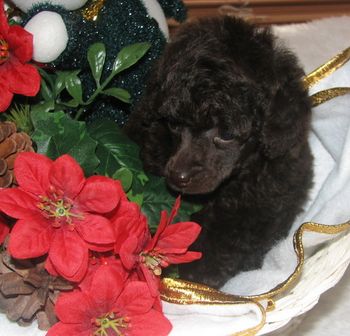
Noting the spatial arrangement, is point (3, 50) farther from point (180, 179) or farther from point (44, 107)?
point (180, 179)

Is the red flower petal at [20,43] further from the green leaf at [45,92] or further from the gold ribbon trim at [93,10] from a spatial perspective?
the gold ribbon trim at [93,10]

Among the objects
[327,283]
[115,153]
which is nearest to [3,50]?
[115,153]

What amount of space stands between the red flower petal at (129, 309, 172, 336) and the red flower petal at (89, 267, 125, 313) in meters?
0.05

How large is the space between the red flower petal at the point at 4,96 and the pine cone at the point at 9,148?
0.08ft

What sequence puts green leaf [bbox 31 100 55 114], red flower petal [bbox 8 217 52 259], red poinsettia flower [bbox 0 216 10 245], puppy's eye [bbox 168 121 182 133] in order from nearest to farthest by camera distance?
red flower petal [bbox 8 217 52 259] → red poinsettia flower [bbox 0 216 10 245] → green leaf [bbox 31 100 55 114] → puppy's eye [bbox 168 121 182 133]

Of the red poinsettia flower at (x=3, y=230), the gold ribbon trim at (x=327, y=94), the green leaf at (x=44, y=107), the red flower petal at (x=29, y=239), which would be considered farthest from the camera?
the gold ribbon trim at (x=327, y=94)

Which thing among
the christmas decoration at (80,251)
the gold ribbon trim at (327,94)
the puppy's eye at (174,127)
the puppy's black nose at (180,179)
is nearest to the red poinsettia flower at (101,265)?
the christmas decoration at (80,251)

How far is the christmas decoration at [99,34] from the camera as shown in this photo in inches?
43.1

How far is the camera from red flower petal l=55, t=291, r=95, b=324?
0.88 metres

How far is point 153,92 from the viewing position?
3.94 ft

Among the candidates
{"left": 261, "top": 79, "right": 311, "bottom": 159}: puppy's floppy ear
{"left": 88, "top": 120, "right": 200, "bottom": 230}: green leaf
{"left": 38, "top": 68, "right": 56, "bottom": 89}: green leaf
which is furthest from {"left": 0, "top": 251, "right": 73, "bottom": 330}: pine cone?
{"left": 261, "top": 79, "right": 311, "bottom": 159}: puppy's floppy ear

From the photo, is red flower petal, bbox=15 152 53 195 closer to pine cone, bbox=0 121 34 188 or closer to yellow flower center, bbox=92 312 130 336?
pine cone, bbox=0 121 34 188

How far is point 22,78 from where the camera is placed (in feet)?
3.29

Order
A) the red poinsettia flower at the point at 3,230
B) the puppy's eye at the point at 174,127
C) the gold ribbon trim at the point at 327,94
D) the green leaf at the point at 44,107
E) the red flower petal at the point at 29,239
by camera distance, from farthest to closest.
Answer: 1. the gold ribbon trim at the point at 327,94
2. the puppy's eye at the point at 174,127
3. the green leaf at the point at 44,107
4. the red poinsettia flower at the point at 3,230
5. the red flower petal at the point at 29,239
